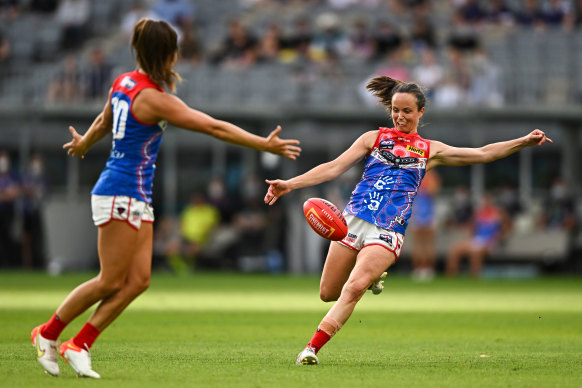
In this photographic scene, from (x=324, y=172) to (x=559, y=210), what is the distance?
65.6 feet

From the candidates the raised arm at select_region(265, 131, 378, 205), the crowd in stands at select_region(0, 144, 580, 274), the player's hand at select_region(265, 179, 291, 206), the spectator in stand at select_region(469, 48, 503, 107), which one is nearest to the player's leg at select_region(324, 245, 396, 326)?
the raised arm at select_region(265, 131, 378, 205)

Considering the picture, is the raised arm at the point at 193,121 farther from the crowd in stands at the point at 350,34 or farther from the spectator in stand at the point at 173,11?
the spectator in stand at the point at 173,11

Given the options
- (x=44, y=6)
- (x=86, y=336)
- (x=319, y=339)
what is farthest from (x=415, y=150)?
(x=44, y=6)

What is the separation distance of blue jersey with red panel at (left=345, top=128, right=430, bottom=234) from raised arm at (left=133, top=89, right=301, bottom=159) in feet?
5.44

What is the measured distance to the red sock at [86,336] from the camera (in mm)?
7684

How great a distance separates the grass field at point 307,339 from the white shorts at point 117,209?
3.90ft

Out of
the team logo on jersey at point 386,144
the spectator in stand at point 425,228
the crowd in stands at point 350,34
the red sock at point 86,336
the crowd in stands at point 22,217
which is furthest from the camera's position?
the crowd in stands at point 350,34

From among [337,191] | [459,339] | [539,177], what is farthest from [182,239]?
[459,339]

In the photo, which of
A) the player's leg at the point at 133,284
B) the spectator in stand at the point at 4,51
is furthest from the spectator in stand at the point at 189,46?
the player's leg at the point at 133,284

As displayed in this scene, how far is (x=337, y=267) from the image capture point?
9055 millimetres

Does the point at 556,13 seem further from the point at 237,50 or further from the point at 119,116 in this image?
the point at 119,116

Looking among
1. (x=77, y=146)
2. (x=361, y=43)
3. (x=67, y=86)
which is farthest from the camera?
(x=361, y=43)

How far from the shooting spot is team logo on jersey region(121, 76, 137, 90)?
25.1ft

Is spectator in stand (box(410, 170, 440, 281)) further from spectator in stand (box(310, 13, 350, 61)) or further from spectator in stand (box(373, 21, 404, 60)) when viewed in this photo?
spectator in stand (box(310, 13, 350, 61))
